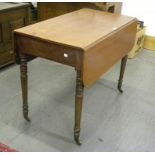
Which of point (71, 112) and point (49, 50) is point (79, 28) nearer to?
point (49, 50)

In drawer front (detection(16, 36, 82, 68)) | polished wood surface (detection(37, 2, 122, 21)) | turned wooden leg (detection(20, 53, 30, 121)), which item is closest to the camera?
drawer front (detection(16, 36, 82, 68))

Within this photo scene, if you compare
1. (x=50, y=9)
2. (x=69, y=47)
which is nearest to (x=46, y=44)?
(x=69, y=47)

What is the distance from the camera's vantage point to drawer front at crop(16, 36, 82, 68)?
1506 millimetres

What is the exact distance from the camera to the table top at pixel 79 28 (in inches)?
61.3

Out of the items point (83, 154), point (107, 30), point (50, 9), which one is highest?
Result: point (107, 30)

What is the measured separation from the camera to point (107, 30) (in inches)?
68.9

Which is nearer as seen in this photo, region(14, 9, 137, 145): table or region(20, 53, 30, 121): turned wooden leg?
region(14, 9, 137, 145): table

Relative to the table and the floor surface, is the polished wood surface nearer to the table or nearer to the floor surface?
the floor surface

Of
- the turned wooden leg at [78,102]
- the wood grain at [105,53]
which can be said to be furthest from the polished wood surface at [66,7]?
the turned wooden leg at [78,102]

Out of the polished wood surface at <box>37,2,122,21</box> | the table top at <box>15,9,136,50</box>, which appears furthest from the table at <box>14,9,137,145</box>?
the polished wood surface at <box>37,2,122,21</box>

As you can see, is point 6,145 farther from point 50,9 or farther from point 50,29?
point 50,9

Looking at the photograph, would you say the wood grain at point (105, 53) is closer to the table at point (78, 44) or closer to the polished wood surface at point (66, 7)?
the table at point (78, 44)

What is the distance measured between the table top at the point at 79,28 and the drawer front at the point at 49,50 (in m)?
0.04

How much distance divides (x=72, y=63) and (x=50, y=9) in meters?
2.10
